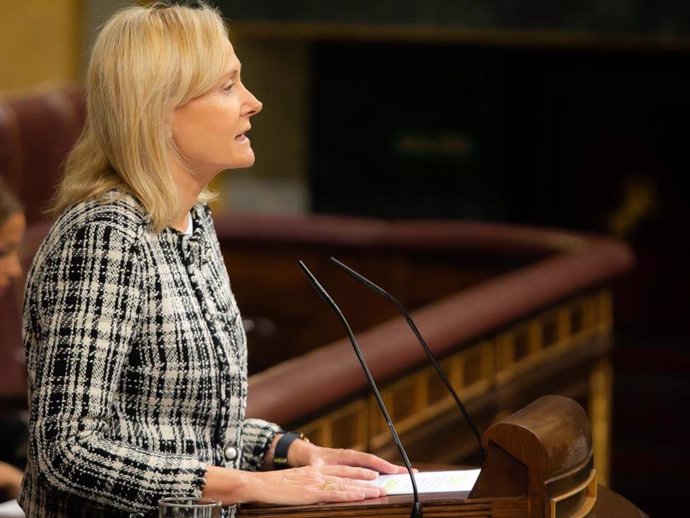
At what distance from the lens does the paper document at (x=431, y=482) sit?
1.78 meters

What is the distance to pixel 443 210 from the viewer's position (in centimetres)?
857

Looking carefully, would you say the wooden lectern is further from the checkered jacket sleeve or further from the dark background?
the dark background

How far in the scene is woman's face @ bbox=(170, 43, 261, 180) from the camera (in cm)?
178

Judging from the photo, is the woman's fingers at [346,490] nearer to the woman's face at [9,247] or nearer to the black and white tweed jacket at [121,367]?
the black and white tweed jacket at [121,367]

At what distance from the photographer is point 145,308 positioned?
1.69m

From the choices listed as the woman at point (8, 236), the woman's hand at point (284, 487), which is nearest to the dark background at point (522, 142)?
the woman at point (8, 236)

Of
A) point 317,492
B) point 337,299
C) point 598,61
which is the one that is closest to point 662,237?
point 598,61

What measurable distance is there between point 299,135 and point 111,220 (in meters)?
6.77

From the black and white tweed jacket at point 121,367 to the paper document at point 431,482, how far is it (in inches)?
8.5

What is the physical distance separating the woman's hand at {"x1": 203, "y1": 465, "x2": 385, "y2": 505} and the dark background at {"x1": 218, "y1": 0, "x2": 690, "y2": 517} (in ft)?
21.7

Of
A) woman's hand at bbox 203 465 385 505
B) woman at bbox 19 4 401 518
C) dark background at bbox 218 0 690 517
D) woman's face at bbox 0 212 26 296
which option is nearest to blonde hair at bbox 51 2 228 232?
woman at bbox 19 4 401 518

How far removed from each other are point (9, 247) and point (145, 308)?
185cm

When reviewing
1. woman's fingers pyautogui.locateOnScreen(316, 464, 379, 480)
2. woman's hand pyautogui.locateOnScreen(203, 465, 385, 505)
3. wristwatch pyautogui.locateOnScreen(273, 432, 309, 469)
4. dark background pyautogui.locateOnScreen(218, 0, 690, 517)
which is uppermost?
woman's hand pyautogui.locateOnScreen(203, 465, 385, 505)

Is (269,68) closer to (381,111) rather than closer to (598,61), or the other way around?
(381,111)
